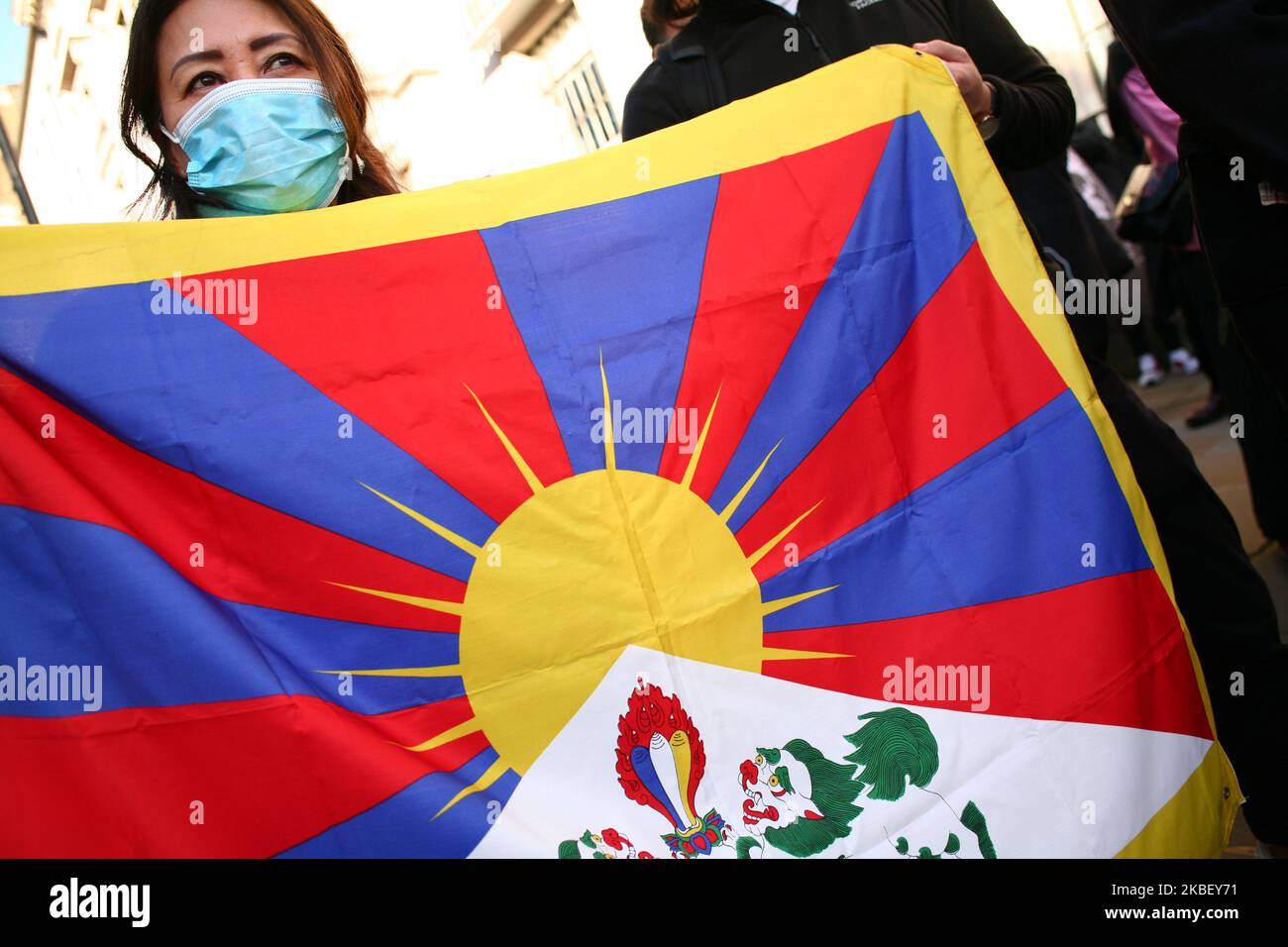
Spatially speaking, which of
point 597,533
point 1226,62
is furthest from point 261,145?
point 1226,62

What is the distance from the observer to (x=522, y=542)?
63.9 inches

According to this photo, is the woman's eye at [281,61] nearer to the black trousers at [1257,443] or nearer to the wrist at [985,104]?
the wrist at [985,104]

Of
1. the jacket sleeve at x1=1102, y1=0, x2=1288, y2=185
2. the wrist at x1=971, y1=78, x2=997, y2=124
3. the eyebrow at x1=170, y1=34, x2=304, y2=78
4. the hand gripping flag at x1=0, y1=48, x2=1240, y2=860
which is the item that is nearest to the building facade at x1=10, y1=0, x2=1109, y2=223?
the eyebrow at x1=170, y1=34, x2=304, y2=78

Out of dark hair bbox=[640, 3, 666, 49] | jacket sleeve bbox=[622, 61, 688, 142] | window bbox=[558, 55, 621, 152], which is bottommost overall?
jacket sleeve bbox=[622, 61, 688, 142]

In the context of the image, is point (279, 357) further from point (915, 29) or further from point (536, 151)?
point (536, 151)

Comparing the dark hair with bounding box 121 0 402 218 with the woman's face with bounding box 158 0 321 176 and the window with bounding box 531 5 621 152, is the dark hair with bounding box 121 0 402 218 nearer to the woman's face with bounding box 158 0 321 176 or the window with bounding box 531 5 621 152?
the woman's face with bounding box 158 0 321 176

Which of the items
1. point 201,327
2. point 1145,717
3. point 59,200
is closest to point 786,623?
point 1145,717

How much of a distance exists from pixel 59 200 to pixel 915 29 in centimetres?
1156

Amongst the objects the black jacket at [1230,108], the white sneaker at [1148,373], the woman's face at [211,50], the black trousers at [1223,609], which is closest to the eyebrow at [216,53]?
the woman's face at [211,50]

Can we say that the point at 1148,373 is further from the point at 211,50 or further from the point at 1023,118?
the point at 211,50

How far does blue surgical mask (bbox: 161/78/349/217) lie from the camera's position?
1909mm

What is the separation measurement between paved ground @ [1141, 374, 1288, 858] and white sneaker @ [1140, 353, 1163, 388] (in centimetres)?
8

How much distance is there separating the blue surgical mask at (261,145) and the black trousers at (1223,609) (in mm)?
1515

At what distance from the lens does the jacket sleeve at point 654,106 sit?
209 cm
